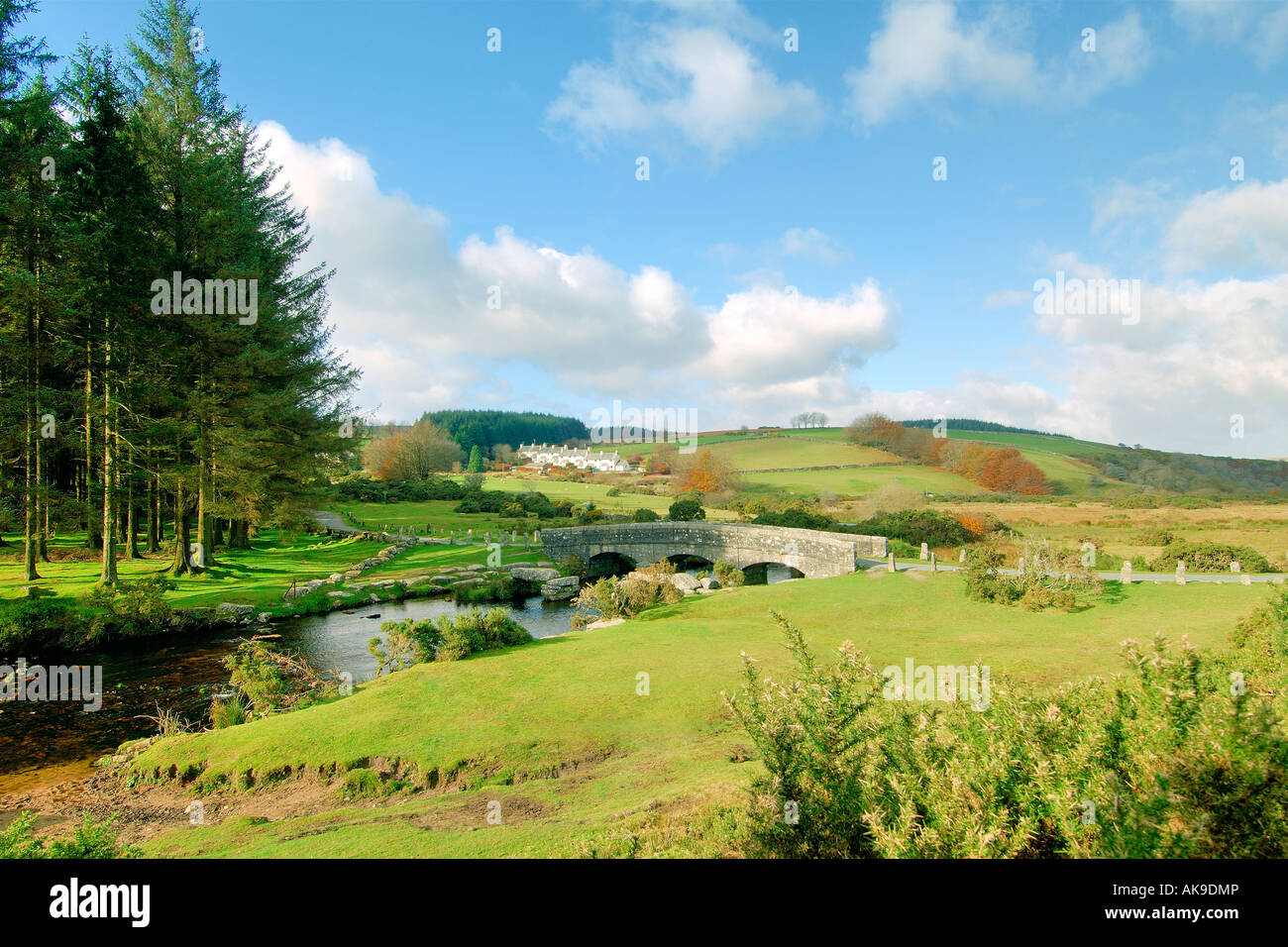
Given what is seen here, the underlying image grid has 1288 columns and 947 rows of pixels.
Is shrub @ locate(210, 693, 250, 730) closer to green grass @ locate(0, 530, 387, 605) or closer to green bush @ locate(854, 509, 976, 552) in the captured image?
green grass @ locate(0, 530, 387, 605)

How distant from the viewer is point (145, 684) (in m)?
18.0

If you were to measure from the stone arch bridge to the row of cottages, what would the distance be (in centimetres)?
6532

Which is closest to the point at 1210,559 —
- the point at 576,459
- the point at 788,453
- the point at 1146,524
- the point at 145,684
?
the point at 1146,524

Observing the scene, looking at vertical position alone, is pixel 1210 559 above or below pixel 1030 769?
below

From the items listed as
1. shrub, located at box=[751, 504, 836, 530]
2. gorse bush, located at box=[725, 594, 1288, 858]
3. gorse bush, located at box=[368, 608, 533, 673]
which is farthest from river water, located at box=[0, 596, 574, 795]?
shrub, located at box=[751, 504, 836, 530]

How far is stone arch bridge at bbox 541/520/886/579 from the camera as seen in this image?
30906 mm

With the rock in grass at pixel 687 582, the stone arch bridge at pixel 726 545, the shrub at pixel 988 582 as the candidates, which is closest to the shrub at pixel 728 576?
the rock in grass at pixel 687 582

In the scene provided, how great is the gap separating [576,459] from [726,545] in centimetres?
8969

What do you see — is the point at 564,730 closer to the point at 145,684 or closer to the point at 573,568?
the point at 145,684

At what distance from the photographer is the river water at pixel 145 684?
13258 mm
